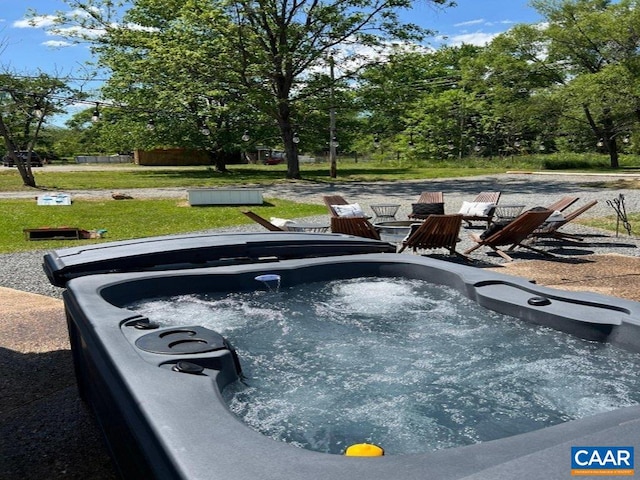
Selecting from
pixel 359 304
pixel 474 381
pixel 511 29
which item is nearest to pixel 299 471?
pixel 474 381

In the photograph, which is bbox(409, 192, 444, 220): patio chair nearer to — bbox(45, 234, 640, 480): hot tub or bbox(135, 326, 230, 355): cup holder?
bbox(45, 234, 640, 480): hot tub

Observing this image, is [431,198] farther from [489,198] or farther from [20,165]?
[20,165]

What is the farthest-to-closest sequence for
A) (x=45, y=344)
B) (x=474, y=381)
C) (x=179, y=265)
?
(x=179, y=265) → (x=45, y=344) → (x=474, y=381)

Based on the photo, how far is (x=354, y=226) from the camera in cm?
780

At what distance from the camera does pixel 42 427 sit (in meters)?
3.09

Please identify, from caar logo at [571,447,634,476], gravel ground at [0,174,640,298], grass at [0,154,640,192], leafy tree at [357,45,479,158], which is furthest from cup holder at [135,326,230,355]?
leafy tree at [357,45,479,158]

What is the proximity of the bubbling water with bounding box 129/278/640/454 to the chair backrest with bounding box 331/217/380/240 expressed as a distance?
107 inches

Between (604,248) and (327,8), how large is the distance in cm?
1609

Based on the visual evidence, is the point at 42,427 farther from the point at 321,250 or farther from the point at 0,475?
the point at 321,250

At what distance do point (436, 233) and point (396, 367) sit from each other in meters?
3.91

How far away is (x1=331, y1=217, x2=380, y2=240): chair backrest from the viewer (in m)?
7.78

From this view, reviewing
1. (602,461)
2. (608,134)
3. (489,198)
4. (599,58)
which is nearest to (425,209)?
(489,198)

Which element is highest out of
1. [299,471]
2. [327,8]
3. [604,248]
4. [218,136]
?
[327,8]

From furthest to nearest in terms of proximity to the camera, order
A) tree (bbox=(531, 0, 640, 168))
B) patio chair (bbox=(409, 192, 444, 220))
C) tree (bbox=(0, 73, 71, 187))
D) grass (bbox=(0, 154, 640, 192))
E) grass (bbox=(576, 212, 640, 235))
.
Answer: tree (bbox=(531, 0, 640, 168))
grass (bbox=(0, 154, 640, 192))
tree (bbox=(0, 73, 71, 187))
grass (bbox=(576, 212, 640, 235))
patio chair (bbox=(409, 192, 444, 220))
